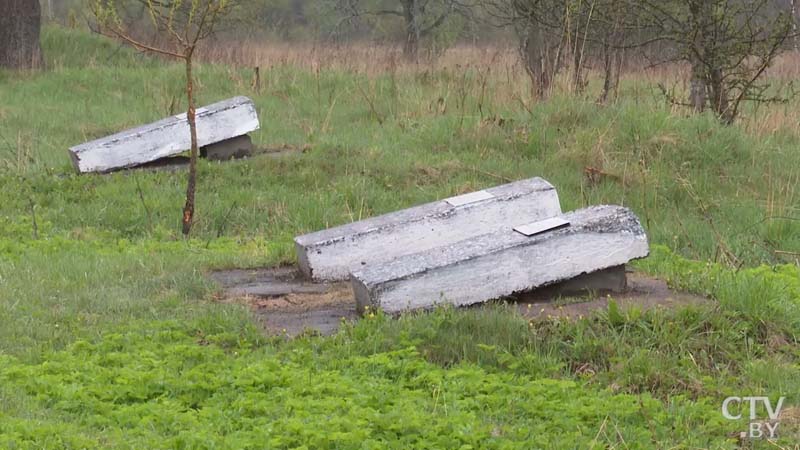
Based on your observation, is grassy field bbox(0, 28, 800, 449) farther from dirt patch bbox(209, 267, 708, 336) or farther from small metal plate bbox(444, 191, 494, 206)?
small metal plate bbox(444, 191, 494, 206)

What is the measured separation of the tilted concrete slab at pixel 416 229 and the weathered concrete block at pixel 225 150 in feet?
12.9

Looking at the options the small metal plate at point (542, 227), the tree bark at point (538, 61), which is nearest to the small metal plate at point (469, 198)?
the small metal plate at point (542, 227)

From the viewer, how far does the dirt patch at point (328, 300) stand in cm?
581

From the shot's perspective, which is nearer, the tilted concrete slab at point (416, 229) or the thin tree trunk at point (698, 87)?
the tilted concrete slab at point (416, 229)

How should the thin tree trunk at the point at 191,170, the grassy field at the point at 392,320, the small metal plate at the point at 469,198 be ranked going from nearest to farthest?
1. the grassy field at the point at 392,320
2. the small metal plate at the point at 469,198
3. the thin tree trunk at the point at 191,170

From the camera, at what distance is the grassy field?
447 cm

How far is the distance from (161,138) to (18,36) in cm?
747

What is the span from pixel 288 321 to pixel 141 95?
394 inches

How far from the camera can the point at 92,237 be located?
8219 millimetres

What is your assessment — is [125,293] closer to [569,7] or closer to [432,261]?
[432,261]

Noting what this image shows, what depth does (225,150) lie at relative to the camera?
35.4 feet

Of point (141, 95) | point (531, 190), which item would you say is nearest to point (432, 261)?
point (531, 190)

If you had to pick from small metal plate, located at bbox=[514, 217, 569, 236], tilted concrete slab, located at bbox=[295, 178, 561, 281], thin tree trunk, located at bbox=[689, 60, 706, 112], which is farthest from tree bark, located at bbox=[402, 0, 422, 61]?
small metal plate, located at bbox=[514, 217, 569, 236]

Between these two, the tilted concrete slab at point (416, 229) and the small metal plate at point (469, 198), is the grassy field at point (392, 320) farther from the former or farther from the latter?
the small metal plate at point (469, 198)
